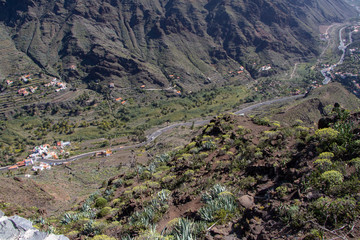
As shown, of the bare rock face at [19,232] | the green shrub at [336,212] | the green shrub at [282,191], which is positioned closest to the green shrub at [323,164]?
the green shrub at [282,191]

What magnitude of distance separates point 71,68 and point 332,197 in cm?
13015

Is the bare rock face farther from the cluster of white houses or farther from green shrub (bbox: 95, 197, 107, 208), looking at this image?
the cluster of white houses

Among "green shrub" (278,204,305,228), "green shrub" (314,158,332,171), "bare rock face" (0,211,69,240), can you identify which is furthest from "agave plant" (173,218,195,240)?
"green shrub" (314,158,332,171)

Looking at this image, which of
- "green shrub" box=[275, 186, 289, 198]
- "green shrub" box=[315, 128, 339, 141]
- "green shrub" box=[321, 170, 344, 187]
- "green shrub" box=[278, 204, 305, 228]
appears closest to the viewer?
"green shrub" box=[278, 204, 305, 228]

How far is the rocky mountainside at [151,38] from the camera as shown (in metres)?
119

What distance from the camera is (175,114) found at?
93188 mm

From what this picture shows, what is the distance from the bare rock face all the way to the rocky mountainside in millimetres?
109035

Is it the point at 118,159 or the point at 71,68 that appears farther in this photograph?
the point at 71,68

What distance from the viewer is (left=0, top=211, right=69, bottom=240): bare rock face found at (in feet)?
26.0

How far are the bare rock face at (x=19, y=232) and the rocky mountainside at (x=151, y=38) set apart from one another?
109035 millimetres

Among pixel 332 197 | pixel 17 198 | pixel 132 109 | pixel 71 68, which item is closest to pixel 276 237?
pixel 332 197

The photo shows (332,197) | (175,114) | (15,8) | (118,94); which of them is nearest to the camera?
(332,197)

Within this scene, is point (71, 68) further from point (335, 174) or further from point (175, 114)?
point (335, 174)

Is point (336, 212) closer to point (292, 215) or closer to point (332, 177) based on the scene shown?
point (292, 215)
